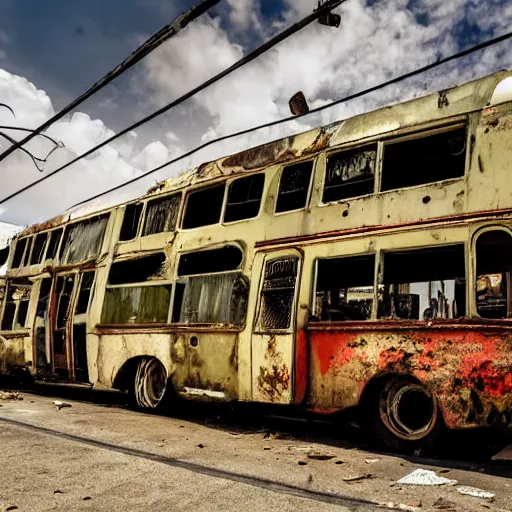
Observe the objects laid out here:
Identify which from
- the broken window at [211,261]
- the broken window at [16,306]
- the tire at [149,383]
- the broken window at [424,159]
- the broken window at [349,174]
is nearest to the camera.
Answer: the broken window at [424,159]

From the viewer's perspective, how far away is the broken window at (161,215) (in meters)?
9.52

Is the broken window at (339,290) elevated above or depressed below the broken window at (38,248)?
below

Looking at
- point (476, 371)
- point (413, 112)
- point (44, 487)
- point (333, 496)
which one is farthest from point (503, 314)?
point (44, 487)

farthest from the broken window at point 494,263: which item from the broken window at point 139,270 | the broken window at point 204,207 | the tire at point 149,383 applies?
the tire at point 149,383

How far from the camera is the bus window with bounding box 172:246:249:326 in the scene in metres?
7.91

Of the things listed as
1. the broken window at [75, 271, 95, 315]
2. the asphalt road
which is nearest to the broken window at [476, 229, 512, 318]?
the asphalt road

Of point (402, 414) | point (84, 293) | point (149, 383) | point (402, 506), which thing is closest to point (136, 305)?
point (149, 383)

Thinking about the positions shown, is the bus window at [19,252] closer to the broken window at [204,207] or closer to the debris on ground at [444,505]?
the broken window at [204,207]

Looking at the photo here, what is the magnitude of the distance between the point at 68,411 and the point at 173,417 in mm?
1720

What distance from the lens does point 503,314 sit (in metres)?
6.07

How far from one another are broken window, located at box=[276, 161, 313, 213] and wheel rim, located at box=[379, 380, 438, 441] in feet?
8.97

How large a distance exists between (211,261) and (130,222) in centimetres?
272

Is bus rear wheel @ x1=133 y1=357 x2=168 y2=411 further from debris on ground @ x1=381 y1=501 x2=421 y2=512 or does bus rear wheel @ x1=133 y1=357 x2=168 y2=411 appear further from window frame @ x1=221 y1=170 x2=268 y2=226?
debris on ground @ x1=381 y1=501 x2=421 y2=512

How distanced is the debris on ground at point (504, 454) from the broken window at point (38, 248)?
1031 cm
